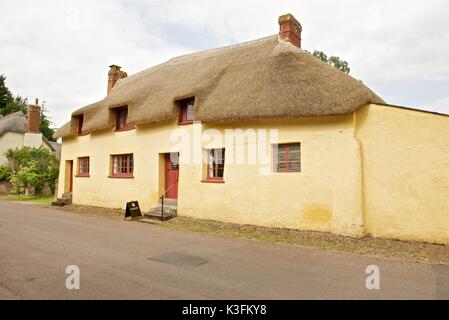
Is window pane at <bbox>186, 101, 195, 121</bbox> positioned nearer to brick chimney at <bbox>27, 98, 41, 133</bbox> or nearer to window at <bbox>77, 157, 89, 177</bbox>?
window at <bbox>77, 157, 89, 177</bbox>

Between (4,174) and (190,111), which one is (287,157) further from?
(4,174)

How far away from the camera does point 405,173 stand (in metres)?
8.86

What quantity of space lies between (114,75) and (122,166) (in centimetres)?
845

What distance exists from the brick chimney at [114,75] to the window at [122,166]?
23.2 feet

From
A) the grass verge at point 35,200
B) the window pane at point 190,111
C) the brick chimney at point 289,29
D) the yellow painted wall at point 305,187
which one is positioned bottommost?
the grass verge at point 35,200

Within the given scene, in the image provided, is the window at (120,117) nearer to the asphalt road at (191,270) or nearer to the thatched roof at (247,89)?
the thatched roof at (247,89)

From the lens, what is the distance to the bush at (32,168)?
2403cm

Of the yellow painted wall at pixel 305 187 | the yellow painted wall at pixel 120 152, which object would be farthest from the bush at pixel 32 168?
the yellow painted wall at pixel 305 187

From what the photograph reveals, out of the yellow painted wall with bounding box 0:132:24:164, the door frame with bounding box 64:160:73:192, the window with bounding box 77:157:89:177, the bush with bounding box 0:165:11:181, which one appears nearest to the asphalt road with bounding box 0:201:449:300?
the window with bounding box 77:157:89:177

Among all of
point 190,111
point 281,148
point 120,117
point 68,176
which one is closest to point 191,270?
point 281,148

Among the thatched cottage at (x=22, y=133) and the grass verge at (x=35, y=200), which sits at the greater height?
the thatched cottage at (x=22, y=133)

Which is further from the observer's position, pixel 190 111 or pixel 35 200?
pixel 35 200

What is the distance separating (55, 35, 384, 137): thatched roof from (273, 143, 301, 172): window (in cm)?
119
